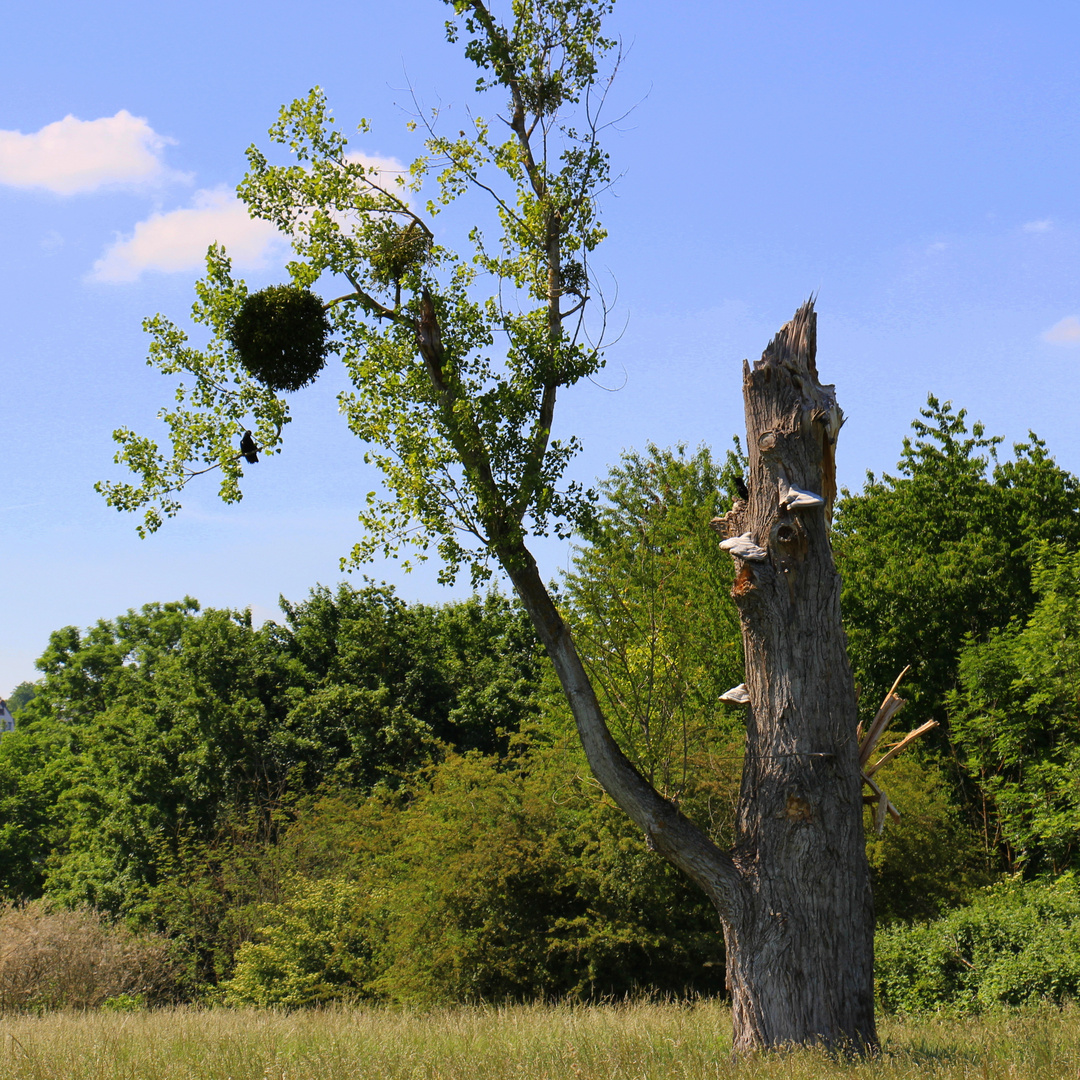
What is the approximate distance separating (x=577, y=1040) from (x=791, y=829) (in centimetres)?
257

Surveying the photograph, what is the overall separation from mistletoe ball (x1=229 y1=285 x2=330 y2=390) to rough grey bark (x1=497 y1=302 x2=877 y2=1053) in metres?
4.11

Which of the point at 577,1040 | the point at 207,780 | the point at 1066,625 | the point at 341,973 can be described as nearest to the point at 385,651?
the point at 207,780

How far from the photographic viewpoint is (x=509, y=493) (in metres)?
10.8

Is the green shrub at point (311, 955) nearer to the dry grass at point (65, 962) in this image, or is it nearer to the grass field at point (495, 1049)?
the dry grass at point (65, 962)

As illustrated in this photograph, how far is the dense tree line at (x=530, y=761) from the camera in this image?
16281mm

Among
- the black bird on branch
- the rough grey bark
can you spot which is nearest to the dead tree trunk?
the rough grey bark

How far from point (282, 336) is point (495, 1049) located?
6.55 metres

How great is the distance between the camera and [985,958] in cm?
1426

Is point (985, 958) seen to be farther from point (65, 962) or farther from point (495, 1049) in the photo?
point (65, 962)

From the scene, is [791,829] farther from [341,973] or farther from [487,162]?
[341,973]

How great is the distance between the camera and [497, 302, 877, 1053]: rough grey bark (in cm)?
878

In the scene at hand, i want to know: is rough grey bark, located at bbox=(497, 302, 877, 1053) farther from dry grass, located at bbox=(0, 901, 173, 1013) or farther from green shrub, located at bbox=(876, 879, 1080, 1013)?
dry grass, located at bbox=(0, 901, 173, 1013)

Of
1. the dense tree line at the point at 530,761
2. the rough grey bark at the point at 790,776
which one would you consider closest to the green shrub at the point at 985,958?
the dense tree line at the point at 530,761

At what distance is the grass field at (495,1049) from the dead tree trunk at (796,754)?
63cm
